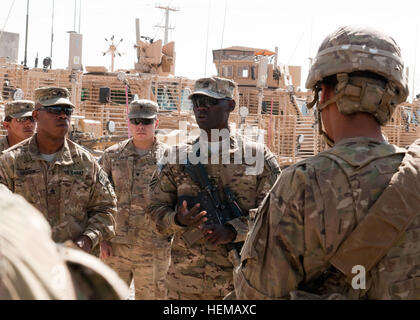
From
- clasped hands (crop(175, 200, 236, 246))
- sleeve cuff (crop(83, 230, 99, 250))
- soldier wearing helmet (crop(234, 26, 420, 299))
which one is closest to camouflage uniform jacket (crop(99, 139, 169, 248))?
sleeve cuff (crop(83, 230, 99, 250))

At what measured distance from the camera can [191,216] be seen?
398 cm

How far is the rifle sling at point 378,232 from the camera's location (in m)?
2.03

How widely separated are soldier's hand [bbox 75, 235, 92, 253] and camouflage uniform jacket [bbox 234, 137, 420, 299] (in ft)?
7.59

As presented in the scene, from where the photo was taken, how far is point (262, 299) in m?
2.10

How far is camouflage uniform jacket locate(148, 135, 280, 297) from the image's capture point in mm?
4121

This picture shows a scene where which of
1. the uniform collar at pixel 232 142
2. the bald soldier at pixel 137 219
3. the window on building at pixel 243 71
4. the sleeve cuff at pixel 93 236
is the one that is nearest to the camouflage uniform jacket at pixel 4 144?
the bald soldier at pixel 137 219

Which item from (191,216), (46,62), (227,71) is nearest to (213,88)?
(191,216)

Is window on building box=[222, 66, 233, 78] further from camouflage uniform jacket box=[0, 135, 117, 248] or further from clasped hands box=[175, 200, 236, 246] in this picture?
clasped hands box=[175, 200, 236, 246]

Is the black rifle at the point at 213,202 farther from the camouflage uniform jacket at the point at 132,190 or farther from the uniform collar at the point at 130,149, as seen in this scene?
the uniform collar at the point at 130,149

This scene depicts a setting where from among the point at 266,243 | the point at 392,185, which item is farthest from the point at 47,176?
the point at 392,185

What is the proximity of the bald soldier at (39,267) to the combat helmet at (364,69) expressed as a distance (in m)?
1.45
